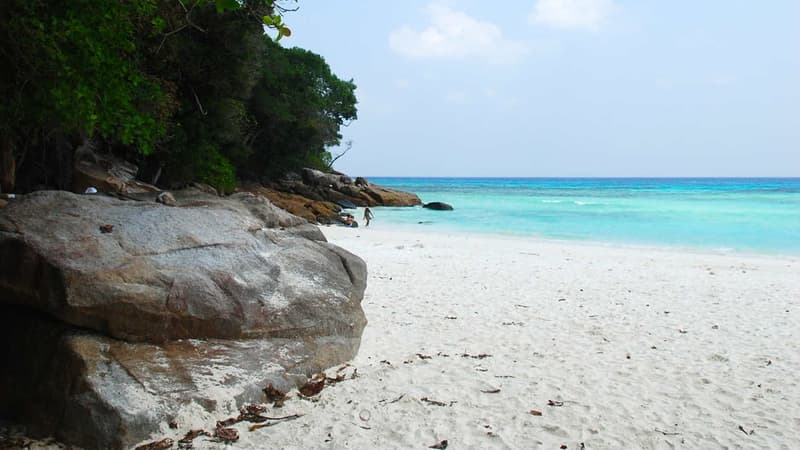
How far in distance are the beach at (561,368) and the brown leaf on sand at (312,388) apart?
7 cm

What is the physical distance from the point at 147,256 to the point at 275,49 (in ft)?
107

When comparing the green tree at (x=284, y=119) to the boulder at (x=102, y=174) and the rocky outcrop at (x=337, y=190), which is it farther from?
the boulder at (x=102, y=174)

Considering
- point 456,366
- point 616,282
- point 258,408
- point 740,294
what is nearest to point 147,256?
point 258,408

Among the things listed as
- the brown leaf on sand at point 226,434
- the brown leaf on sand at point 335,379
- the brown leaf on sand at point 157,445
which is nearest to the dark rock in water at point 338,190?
the brown leaf on sand at point 335,379

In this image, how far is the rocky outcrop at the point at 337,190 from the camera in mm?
36750

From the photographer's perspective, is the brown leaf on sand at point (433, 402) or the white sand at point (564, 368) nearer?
the white sand at point (564, 368)

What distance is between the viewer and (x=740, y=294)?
10.3m

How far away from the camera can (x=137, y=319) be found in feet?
15.3

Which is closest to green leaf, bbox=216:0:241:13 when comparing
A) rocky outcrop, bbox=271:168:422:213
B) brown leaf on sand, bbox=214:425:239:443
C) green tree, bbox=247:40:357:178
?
brown leaf on sand, bbox=214:425:239:443

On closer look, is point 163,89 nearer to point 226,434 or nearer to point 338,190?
point 226,434

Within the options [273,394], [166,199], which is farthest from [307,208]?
[273,394]

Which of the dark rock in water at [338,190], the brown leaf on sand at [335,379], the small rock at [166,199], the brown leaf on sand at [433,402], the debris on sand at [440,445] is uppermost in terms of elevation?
the small rock at [166,199]

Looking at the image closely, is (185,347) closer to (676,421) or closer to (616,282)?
(676,421)

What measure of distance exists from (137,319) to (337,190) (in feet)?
113
